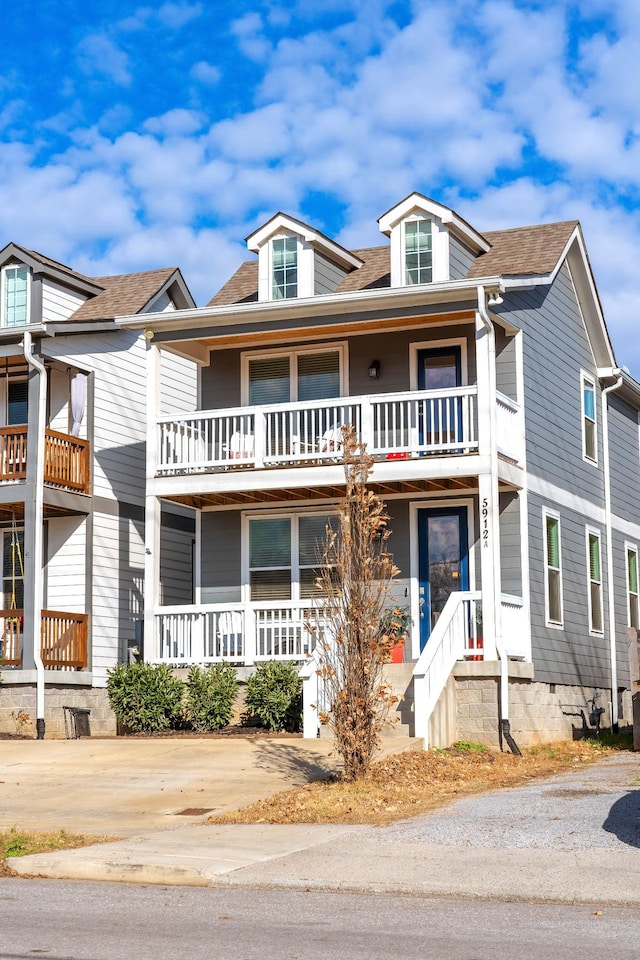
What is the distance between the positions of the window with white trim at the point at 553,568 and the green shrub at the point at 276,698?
461 centimetres

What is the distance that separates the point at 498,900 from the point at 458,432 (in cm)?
1139

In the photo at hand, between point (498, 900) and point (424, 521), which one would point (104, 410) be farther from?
point (498, 900)

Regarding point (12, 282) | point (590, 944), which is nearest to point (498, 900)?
point (590, 944)

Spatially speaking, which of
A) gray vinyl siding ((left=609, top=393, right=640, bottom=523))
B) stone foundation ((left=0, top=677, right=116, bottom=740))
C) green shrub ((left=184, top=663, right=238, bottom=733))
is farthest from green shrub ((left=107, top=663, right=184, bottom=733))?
gray vinyl siding ((left=609, top=393, right=640, bottom=523))

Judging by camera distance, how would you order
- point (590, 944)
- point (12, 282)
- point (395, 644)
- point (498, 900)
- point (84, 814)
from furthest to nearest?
point (12, 282)
point (395, 644)
point (84, 814)
point (498, 900)
point (590, 944)

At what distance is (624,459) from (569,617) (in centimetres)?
543

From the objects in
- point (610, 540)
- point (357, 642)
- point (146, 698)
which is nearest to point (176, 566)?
point (146, 698)

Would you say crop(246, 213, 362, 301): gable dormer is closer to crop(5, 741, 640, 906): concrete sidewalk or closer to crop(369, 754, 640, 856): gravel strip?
crop(369, 754, 640, 856): gravel strip

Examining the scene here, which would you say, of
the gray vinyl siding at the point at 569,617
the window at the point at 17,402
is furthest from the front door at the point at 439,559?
the window at the point at 17,402

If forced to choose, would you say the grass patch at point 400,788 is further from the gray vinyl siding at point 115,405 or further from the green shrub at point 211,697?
the gray vinyl siding at point 115,405

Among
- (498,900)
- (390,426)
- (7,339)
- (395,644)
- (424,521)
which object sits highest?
(7,339)

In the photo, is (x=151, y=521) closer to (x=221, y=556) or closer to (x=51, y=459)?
(x=221, y=556)

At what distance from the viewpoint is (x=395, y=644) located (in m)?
13.7

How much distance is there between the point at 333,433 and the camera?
2017cm
